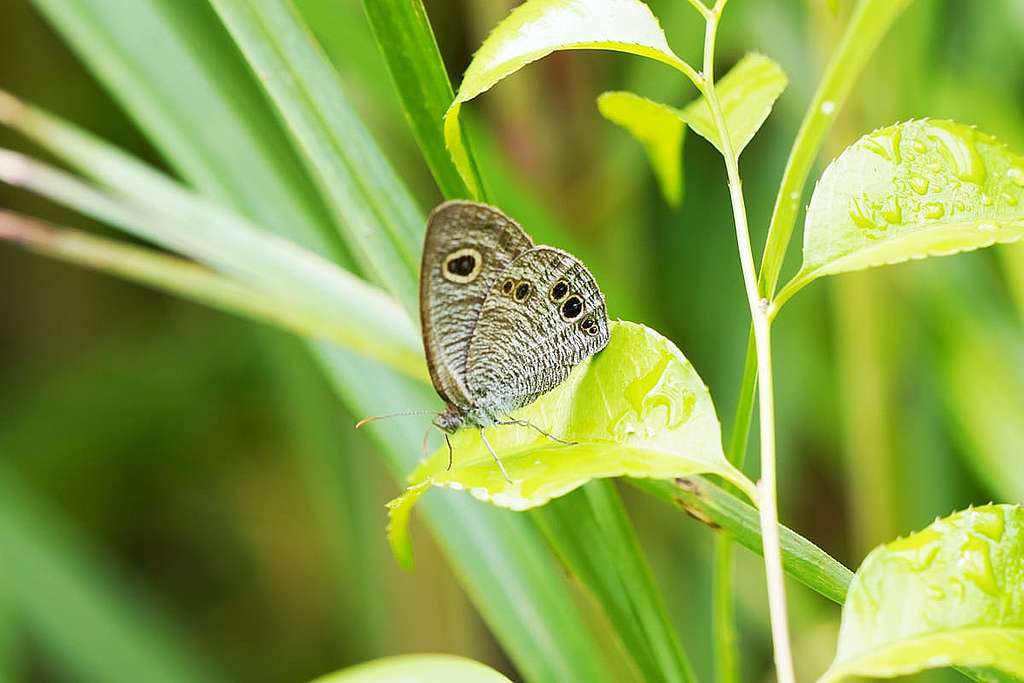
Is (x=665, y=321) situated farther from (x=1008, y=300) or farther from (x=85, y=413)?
(x=85, y=413)

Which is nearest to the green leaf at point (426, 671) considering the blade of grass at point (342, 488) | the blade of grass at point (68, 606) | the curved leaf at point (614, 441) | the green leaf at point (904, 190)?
the curved leaf at point (614, 441)

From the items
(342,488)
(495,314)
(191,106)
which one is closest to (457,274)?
(495,314)

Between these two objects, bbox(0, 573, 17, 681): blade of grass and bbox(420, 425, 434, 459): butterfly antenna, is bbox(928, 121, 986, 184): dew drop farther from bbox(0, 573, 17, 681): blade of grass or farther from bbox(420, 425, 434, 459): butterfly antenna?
bbox(0, 573, 17, 681): blade of grass

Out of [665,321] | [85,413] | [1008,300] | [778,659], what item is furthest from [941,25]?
[85,413]

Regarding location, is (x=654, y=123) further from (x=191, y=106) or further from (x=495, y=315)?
(x=191, y=106)

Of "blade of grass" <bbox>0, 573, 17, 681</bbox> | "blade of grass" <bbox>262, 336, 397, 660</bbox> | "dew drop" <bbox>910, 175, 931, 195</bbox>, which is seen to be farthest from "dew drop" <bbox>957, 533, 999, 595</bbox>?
"blade of grass" <bbox>0, 573, 17, 681</bbox>

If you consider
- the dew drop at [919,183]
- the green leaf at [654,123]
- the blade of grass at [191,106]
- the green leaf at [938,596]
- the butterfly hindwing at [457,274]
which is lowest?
the green leaf at [938,596]

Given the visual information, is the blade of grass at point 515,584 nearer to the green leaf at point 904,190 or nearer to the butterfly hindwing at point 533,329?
the butterfly hindwing at point 533,329
